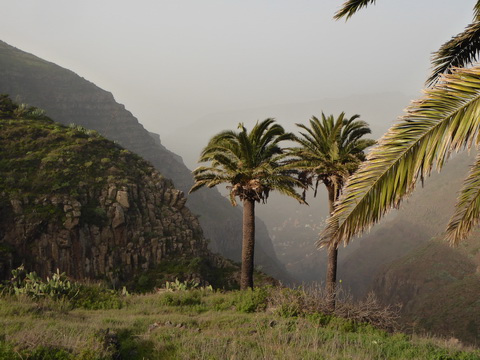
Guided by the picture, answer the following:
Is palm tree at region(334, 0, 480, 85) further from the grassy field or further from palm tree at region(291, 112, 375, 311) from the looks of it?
palm tree at region(291, 112, 375, 311)

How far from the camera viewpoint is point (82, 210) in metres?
24.4

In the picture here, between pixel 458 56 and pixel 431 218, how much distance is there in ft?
459

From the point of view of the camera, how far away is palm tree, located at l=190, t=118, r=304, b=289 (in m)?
16.3

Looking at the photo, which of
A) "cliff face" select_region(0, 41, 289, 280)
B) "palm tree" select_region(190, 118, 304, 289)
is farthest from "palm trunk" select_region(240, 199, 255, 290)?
"cliff face" select_region(0, 41, 289, 280)

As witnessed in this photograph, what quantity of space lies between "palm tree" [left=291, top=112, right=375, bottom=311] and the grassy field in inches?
183

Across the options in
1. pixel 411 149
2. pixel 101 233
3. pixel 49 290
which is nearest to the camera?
pixel 411 149

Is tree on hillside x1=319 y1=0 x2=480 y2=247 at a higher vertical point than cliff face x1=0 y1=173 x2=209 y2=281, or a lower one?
higher

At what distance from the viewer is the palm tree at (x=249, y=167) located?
16.3 meters

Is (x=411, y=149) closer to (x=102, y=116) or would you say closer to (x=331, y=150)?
(x=331, y=150)

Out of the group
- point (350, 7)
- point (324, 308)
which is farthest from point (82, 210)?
point (350, 7)

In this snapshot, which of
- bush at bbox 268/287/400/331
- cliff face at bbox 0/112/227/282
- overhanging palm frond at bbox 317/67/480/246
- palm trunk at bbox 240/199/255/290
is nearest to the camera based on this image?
overhanging palm frond at bbox 317/67/480/246

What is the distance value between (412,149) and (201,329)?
7.84 metres

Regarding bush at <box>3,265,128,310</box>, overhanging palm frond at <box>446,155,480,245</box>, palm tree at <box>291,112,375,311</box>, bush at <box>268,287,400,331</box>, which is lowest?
bush at <box>3,265,128,310</box>

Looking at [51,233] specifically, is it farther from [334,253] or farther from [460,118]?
[460,118]
